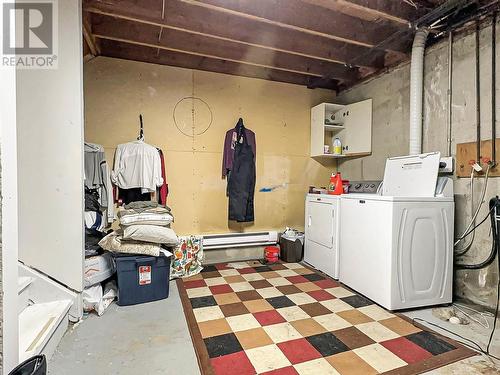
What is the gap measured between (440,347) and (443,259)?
879 millimetres

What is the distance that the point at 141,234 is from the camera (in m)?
2.36

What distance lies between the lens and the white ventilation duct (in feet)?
8.75

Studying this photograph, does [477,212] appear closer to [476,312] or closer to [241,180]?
[476,312]

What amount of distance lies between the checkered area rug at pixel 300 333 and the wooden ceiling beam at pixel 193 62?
106 inches

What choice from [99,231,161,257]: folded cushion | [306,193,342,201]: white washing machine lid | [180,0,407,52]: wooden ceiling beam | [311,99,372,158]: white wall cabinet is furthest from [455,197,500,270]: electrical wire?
[99,231,161,257]: folded cushion

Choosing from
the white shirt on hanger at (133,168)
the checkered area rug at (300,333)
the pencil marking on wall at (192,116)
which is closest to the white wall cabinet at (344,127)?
the pencil marking on wall at (192,116)

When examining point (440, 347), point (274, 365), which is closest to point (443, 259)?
point (440, 347)

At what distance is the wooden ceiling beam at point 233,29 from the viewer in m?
2.36

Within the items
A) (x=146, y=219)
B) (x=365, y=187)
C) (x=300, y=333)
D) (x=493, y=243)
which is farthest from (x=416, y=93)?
(x=146, y=219)

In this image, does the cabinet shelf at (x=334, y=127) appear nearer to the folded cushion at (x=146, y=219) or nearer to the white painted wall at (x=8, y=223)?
the folded cushion at (x=146, y=219)

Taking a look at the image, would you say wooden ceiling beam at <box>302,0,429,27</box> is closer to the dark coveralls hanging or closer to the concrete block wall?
the concrete block wall

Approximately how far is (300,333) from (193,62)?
3.25m

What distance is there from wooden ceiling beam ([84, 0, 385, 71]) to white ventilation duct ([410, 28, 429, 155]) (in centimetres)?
43

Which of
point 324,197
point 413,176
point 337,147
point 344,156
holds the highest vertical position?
point 337,147
